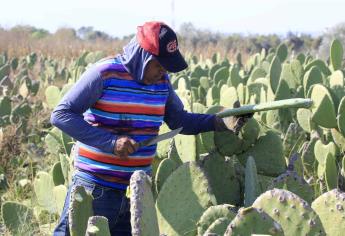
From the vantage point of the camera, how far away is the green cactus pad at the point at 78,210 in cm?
252

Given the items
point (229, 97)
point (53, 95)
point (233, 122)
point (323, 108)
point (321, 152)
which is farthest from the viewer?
point (53, 95)

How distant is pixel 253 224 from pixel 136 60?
1.04 metres

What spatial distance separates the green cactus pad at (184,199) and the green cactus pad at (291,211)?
68 cm

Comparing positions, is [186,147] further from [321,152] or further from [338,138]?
[338,138]

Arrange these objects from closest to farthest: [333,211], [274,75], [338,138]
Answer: [333,211] < [338,138] < [274,75]

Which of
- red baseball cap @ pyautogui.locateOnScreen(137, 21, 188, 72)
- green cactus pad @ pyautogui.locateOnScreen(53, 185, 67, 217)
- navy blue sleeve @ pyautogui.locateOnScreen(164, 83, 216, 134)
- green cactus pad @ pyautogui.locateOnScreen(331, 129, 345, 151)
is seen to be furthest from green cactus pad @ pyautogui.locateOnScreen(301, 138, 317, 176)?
red baseball cap @ pyautogui.locateOnScreen(137, 21, 188, 72)

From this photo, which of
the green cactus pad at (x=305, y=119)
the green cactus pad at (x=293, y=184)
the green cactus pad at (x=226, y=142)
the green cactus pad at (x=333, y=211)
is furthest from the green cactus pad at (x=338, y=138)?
the green cactus pad at (x=333, y=211)

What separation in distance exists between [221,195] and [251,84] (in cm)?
274

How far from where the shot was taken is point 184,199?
277 cm

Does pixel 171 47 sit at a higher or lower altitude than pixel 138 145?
higher

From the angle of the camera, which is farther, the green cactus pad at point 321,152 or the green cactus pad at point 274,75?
the green cactus pad at point 274,75

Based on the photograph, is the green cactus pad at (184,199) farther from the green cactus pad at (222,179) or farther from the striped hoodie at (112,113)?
the green cactus pad at (222,179)

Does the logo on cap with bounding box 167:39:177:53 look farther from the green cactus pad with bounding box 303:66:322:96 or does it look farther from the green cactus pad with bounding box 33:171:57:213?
the green cactus pad with bounding box 303:66:322:96

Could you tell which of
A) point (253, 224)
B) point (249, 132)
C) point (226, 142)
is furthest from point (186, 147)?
point (253, 224)
